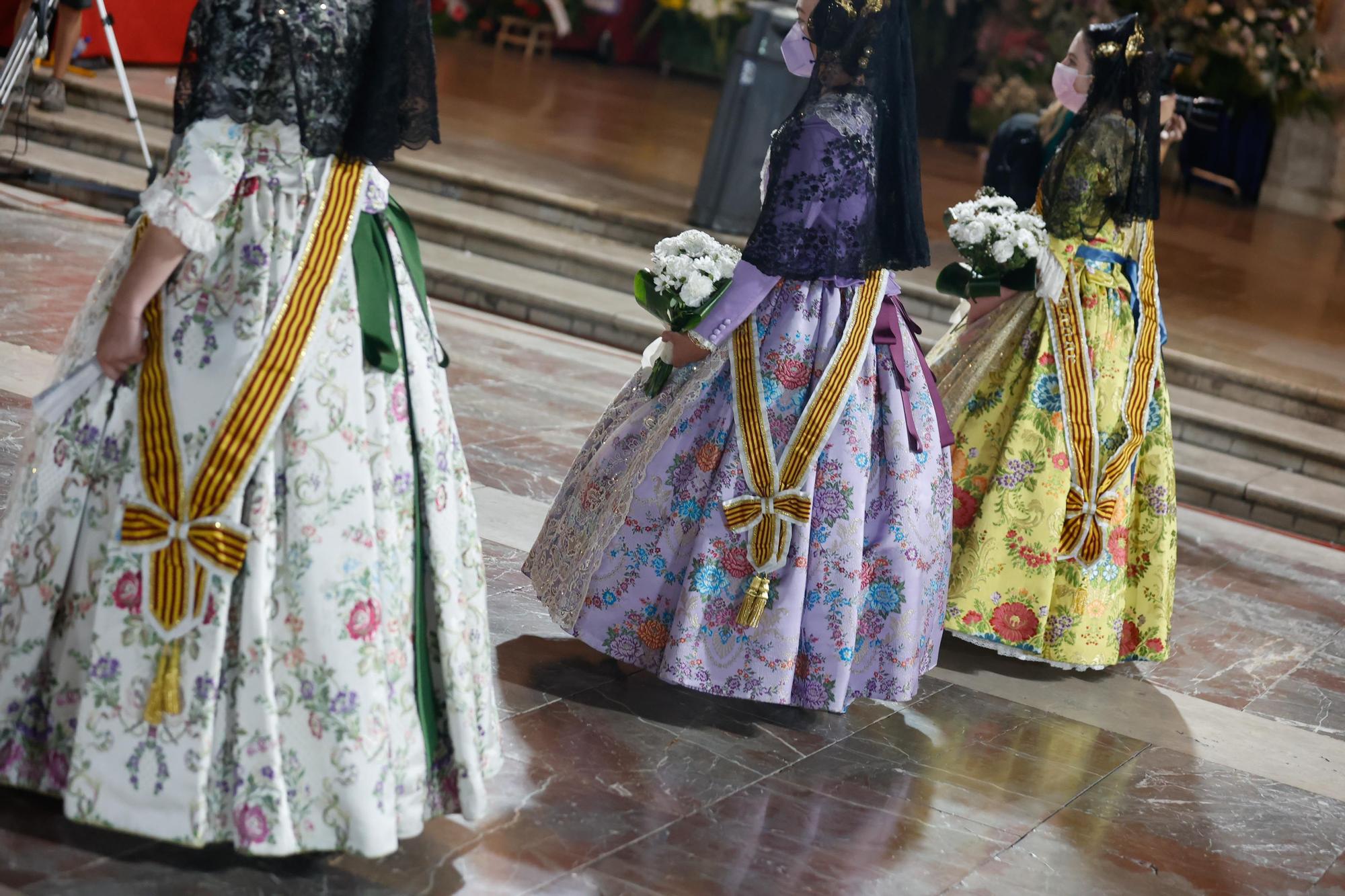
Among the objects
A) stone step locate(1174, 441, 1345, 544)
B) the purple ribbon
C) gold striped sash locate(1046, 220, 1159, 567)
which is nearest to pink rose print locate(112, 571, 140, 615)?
the purple ribbon

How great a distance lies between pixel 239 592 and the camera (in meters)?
2.46

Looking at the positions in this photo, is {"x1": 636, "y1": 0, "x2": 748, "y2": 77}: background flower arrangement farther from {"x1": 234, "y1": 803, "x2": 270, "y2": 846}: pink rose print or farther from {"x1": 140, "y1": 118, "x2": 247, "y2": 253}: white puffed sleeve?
{"x1": 234, "y1": 803, "x2": 270, "y2": 846}: pink rose print

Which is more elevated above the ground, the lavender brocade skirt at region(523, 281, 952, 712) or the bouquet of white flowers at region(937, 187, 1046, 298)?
the bouquet of white flowers at region(937, 187, 1046, 298)

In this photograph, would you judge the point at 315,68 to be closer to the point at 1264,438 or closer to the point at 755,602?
the point at 755,602

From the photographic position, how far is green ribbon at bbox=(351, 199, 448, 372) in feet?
8.36

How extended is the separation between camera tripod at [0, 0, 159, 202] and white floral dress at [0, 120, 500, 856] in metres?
4.69

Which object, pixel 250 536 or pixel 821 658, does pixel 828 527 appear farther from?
pixel 250 536

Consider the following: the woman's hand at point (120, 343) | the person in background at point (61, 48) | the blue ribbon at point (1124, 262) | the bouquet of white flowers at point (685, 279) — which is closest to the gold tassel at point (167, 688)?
the woman's hand at point (120, 343)

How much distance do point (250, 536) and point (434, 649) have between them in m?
0.40

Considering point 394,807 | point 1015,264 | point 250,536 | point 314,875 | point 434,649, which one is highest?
point 1015,264

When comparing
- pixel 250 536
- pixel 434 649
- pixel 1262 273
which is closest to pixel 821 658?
pixel 434 649

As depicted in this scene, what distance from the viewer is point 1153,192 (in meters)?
4.15

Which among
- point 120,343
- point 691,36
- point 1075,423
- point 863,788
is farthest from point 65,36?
point 691,36

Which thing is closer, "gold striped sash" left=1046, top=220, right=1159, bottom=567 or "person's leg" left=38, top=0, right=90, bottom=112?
"gold striped sash" left=1046, top=220, right=1159, bottom=567
